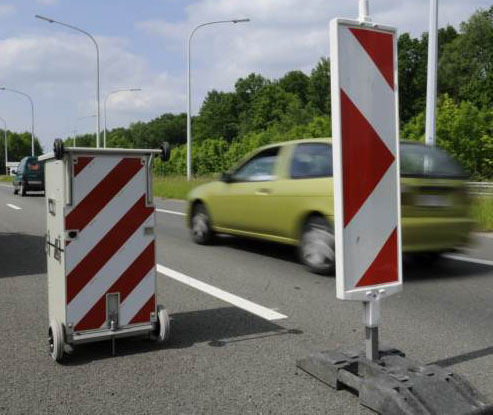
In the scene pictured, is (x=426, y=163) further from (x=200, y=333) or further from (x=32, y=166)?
(x=32, y=166)

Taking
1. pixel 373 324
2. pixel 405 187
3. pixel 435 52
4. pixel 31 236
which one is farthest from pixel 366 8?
pixel 435 52

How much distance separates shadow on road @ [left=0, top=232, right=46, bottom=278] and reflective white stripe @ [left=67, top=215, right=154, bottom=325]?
3519 millimetres

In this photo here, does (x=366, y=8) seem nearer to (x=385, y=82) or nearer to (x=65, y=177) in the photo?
(x=385, y=82)

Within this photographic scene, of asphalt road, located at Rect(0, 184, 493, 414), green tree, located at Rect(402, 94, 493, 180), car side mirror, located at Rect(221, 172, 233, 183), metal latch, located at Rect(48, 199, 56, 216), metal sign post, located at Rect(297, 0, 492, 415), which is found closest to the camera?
metal sign post, located at Rect(297, 0, 492, 415)

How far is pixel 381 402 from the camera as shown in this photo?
3.08 m

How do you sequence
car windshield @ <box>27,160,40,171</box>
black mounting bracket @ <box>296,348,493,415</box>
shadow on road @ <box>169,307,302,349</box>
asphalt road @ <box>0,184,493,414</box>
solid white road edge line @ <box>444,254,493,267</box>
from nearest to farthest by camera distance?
1. black mounting bracket @ <box>296,348,493,415</box>
2. asphalt road @ <box>0,184,493,414</box>
3. shadow on road @ <box>169,307,302,349</box>
4. solid white road edge line @ <box>444,254,493,267</box>
5. car windshield @ <box>27,160,40,171</box>

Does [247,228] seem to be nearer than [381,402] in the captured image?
No

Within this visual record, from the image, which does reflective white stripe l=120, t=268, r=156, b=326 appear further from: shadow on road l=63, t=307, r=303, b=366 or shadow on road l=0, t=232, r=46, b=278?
shadow on road l=0, t=232, r=46, b=278

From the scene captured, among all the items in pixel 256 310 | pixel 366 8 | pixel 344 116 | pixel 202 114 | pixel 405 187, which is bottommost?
pixel 256 310

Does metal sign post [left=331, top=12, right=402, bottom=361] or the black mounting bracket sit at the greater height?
metal sign post [left=331, top=12, right=402, bottom=361]

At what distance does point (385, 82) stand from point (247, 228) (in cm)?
537

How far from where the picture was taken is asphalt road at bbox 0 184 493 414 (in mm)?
3408

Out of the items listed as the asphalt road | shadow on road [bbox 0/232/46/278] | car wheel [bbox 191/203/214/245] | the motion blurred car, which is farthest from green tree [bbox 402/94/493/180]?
the asphalt road

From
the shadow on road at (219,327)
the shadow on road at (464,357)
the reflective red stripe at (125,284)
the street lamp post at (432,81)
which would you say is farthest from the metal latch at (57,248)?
the street lamp post at (432,81)
